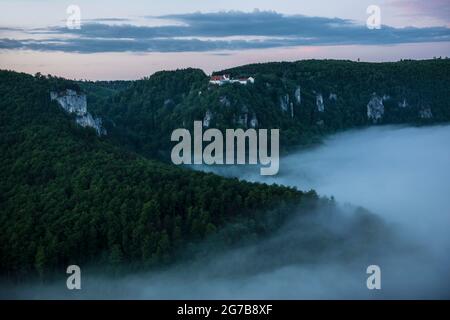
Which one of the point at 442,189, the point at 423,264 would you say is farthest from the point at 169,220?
the point at 442,189

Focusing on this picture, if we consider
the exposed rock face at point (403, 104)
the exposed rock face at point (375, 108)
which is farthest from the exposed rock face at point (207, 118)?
the exposed rock face at point (403, 104)

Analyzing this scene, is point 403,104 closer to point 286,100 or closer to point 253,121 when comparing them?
point 286,100

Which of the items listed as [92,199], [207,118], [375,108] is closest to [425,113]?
[375,108]

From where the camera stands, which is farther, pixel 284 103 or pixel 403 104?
pixel 403 104

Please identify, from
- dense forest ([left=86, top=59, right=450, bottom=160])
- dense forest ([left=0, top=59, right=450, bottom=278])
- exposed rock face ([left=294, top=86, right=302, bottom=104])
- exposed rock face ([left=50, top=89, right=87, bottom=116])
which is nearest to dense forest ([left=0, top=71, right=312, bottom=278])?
dense forest ([left=0, top=59, right=450, bottom=278])

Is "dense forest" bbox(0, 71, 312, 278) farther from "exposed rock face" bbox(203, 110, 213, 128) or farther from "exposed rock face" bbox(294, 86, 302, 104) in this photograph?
"exposed rock face" bbox(294, 86, 302, 104)

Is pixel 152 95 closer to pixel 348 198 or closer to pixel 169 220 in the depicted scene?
pixel 348 198

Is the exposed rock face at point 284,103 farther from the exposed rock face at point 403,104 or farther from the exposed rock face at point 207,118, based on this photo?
the exposed rock face at point 403,104
